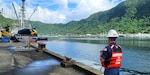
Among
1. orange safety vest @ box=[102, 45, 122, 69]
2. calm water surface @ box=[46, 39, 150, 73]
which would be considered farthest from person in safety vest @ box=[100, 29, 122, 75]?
calm water surface @ box=[46, 39, 150, 73]

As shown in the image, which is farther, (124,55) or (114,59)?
(124,55)

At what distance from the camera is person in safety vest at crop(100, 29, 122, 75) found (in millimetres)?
6203

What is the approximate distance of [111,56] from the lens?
627 cm

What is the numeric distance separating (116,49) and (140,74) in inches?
1166

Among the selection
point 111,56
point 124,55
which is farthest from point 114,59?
point 124,55

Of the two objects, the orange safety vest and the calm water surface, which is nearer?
the orange safety vest

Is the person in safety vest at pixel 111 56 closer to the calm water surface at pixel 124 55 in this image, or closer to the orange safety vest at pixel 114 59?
the orange safety vest at pixel 114 59

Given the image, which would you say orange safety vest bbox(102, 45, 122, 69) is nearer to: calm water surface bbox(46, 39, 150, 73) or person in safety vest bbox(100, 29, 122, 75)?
person in safety vest bbox(100, 29, 122, 75)

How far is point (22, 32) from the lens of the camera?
140 ft

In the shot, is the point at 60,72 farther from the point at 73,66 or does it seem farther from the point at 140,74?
the point at 140,74

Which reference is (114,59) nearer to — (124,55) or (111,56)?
(111,56)

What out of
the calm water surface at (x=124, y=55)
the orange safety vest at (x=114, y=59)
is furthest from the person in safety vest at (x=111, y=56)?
the calm water surface at (x=124, y=55)

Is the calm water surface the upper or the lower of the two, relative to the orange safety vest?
lower

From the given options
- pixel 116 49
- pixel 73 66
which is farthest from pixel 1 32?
pixel 116 49
